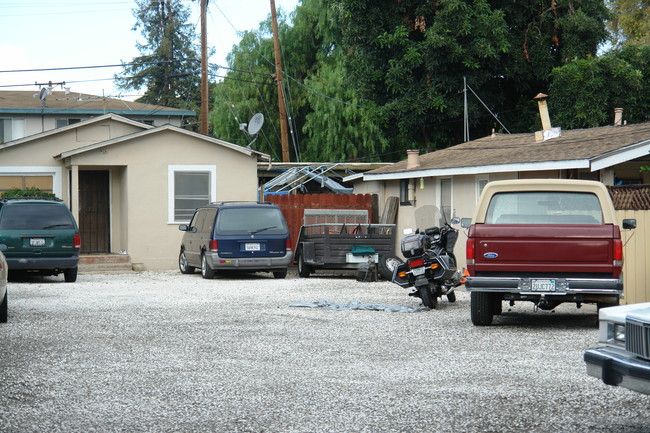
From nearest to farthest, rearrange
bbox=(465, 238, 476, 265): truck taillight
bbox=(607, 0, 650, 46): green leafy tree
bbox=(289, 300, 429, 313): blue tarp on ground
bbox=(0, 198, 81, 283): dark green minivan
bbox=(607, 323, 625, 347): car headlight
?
bbox=(607, 323, 625, 347): car headlight < bbox=(465, 238, 476, 265): truck taillight < bbox=(289, 300, 429, 313): blue tarp on ground < bbox=(0, 198, 81, 283): dark green minivan < bbox=(607, 0, 650, 46): green leafy tree

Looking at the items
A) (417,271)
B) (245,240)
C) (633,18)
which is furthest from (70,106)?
(417,271)

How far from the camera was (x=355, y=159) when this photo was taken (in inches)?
1678

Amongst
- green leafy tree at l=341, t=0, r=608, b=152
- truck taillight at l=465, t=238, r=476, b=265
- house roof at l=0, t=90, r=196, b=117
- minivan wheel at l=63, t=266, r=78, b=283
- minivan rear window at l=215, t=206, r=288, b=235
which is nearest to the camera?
truck taillight at l=465, t=238, r=476, b=265

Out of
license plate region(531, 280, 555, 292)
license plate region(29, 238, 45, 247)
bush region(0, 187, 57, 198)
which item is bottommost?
license plate region(531, 280, 555, 292)

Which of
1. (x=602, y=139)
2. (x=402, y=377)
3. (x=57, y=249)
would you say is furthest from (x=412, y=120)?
(x=402, y=377)

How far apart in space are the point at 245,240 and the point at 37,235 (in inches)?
173

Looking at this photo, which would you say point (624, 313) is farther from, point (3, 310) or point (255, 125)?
point (255, 125)

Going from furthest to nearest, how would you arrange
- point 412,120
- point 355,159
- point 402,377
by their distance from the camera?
1. point 355,159
2. point 412,120
3. point 402,377

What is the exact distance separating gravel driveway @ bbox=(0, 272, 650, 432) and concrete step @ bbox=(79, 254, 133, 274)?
380 inches

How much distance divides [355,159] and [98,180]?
56.6ft

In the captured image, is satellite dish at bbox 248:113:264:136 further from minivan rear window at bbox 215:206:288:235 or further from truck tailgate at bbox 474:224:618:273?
truck tailgate at bbox 474:224:618:273

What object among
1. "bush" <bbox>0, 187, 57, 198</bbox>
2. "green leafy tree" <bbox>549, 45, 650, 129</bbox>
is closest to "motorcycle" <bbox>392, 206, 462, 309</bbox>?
"bush" <bbox>0, 187, 57, 198</bbox>

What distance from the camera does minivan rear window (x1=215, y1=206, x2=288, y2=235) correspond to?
2072 centimetres

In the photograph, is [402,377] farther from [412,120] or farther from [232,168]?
[412,120]
